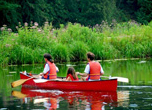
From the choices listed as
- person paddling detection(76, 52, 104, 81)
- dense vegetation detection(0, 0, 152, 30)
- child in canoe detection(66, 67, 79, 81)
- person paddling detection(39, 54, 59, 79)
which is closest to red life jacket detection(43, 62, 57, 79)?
person paddling detection(39, 54, 59, 79)

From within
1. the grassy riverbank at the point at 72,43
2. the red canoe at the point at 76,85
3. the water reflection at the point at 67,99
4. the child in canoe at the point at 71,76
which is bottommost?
the water reflection at the point at 67,99

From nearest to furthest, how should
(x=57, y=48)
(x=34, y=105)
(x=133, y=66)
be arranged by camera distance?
(x=34, y=105), (x=133, y=66), (x=57, y=48)

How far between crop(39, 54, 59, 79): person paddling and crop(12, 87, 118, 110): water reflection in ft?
1.76

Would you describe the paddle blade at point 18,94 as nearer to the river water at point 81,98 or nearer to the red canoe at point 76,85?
the river water at point 81,98

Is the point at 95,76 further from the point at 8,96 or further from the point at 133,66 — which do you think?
the point at 133,66

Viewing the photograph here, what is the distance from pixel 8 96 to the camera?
12.5m

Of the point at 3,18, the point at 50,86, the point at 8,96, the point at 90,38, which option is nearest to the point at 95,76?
the point at 50,86

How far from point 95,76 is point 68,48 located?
31.4 feet

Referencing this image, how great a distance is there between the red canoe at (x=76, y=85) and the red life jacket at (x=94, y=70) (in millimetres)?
350

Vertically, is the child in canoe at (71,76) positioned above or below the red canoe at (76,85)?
above

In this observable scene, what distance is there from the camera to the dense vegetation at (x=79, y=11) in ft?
134

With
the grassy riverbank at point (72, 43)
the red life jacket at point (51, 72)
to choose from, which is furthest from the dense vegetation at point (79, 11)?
the red life jacket at point (51, 72)

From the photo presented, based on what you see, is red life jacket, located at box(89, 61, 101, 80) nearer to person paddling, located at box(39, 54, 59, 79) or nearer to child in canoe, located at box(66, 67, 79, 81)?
child in canoe, located at box(66, 67, 79, 81)

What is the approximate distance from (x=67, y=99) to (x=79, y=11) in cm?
3914
